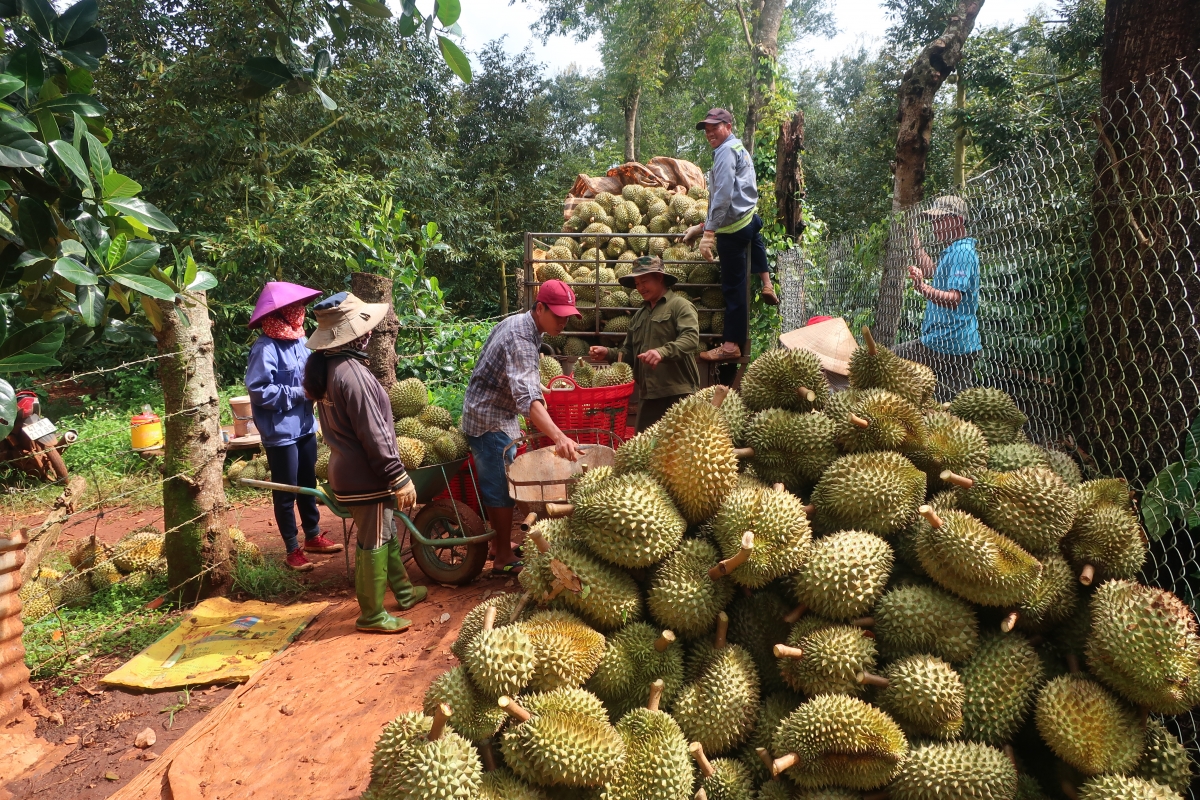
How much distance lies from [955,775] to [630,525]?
104cm

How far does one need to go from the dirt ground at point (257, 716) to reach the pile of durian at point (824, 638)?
58.4 inches

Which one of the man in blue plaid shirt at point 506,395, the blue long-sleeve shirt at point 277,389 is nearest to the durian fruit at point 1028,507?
Answer: the man in blue plaid shirt at point 506,395

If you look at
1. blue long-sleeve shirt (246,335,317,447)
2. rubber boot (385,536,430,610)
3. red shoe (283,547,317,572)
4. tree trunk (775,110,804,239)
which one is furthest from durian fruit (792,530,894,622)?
tree trunk (775,110,804,239)

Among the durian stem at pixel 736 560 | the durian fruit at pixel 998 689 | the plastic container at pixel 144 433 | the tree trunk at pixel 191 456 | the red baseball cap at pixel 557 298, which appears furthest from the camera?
the plastic container at pixel 144 433

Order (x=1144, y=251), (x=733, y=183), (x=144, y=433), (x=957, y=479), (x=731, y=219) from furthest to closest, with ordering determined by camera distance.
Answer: (x=144, y=433) → (x=731, y=219) → (x=733, y=183) → (x=1144, y=251) → (x=957, y=479)

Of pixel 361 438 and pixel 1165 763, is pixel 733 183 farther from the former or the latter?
pixel 1165 763

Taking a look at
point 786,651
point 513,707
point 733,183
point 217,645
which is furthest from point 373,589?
point 733,183

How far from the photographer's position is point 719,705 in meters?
1.95

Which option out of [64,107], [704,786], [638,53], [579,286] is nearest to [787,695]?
[704,786]

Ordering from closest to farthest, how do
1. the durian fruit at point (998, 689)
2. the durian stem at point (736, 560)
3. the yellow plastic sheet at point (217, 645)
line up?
the durian fruit at point (998, 689), the durian stem at point (736, 560), the yellow plastic sheet at point (217, 645)

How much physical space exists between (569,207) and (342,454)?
5.92m

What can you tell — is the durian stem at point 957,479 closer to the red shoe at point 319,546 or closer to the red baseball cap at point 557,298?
the red baseball cap at point 557,298

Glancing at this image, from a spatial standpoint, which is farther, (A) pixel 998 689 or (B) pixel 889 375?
(B) pixel 889 375

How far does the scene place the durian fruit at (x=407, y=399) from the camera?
521cm
